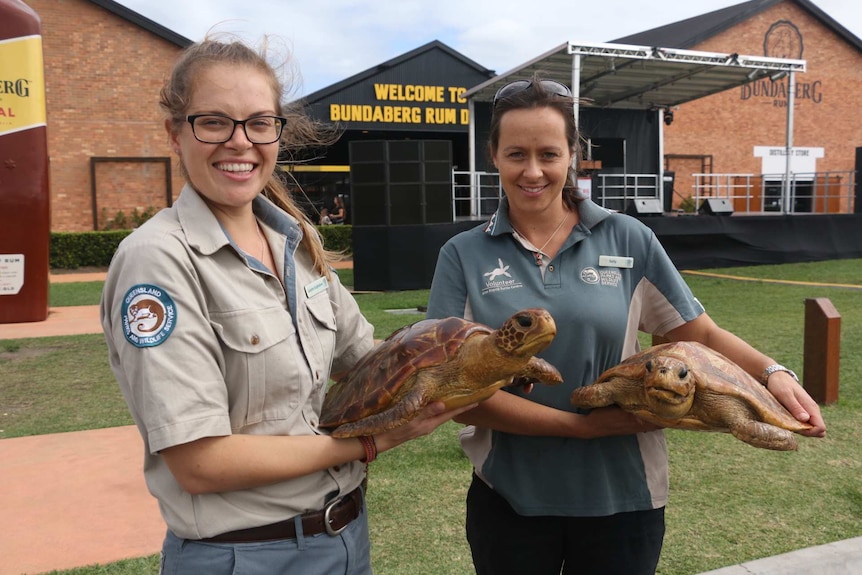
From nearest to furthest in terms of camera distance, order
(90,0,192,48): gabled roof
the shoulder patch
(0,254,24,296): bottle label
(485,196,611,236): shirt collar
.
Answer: the shoulder patch, (485,196,611,236): shirt collar, (0,254,24,296): bottle label, (90,0,192,48): gabled roof

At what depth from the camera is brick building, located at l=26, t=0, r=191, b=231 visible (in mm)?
19109

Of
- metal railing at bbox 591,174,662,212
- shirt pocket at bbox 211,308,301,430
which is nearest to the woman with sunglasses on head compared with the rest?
shirt pocket at bbox 211,308,301,430

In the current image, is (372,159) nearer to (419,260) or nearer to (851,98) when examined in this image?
(419,260)

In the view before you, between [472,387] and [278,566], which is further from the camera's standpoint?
[472,387]

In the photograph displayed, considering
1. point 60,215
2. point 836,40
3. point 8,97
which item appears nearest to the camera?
point 8,97

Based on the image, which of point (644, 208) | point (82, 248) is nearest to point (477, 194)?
point (644, 208)

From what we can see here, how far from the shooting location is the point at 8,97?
8.98 m

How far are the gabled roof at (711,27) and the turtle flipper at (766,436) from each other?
21667mm

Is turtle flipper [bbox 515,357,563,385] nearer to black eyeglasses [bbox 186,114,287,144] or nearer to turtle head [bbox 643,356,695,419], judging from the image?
turtle head [bbox 643,356,695,419]

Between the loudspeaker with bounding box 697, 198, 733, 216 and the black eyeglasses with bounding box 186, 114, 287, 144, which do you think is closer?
the black eyeglasses with bounding box 186, 114, 287, 144

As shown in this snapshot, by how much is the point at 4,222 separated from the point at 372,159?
601cm

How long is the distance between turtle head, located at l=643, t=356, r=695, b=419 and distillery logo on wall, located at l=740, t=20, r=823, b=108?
Answer: 26.8m

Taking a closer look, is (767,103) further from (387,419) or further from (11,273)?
(387,419)

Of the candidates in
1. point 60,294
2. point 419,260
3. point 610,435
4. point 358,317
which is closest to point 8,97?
point 60,294
